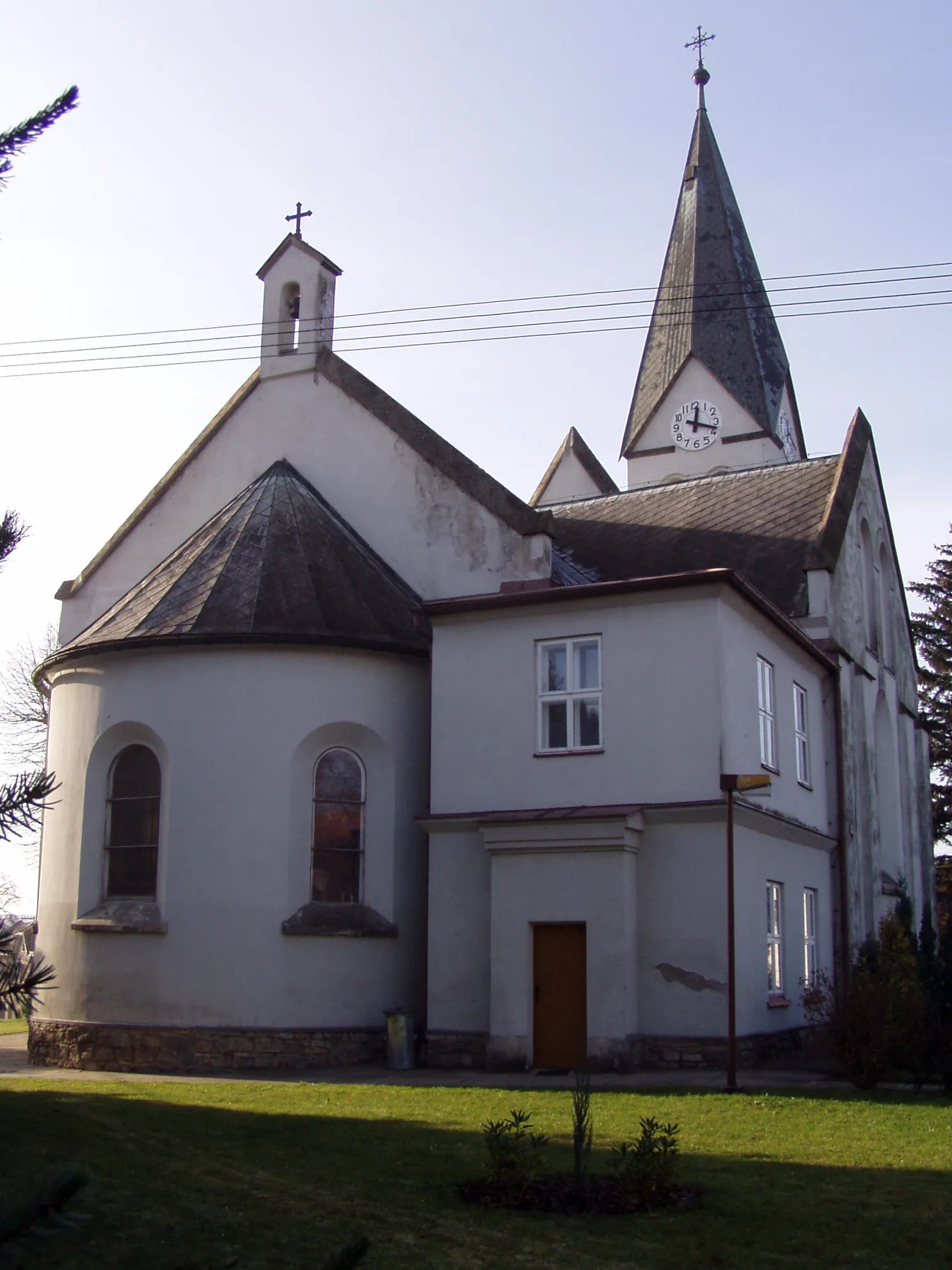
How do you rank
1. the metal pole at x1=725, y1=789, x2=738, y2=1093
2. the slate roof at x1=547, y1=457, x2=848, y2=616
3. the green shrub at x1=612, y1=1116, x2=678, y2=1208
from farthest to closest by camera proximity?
the slate roof at x1=547, y1=457, x2=848, y2=616, the metal pole at x1=725, y1=789, x2=738, y2=1093, the green shrub at x1=612, y1=1116, x2=678, y2=1208

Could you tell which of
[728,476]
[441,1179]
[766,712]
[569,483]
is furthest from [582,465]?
[441,1179]

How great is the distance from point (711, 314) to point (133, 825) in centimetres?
2803

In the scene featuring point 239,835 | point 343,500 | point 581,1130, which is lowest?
point 581,1130

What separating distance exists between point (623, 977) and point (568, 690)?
4.20 m

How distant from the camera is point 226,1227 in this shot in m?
8.27

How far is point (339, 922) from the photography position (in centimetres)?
1959

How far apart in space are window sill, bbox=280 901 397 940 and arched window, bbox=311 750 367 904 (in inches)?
7.3

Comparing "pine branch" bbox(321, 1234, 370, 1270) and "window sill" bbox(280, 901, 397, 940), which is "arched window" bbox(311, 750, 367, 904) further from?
"pine branch" bbox(321, 1234, 370, 1270)

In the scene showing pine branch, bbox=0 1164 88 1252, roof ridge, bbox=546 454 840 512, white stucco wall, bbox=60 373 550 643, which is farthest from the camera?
roof ridge, bbox=546 454 840 512

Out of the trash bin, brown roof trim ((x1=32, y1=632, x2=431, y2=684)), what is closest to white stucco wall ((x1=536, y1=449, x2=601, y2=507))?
brown roof trim ((x1=32, y1=632, x2=431, y2=684))

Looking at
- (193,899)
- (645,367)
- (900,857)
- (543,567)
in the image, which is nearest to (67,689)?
(193,899)

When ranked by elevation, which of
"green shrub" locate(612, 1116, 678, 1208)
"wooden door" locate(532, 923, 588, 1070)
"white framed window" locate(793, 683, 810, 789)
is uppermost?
"white framed window" locate(793, 683, 810, 789)

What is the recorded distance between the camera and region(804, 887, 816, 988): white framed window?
21109 millimetres

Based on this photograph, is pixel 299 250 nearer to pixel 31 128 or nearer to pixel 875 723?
pixel 875 723
